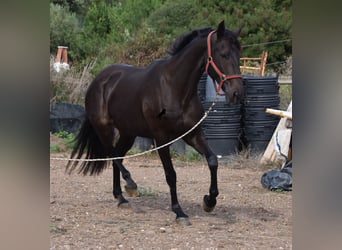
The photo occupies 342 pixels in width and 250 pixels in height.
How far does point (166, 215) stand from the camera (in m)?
5.98

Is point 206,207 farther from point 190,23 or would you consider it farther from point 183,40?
→ point 190,23

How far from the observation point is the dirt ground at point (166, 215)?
494 centimetres

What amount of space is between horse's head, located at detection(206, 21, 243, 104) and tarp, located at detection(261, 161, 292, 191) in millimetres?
2276

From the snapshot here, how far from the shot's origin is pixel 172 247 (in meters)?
4.78

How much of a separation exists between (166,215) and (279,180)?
6.00 feet

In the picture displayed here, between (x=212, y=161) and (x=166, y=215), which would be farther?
(x=166, y=215)

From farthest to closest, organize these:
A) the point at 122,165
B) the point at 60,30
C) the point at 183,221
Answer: the point at 60,30 < the point at 122,165 < the point at 183,221

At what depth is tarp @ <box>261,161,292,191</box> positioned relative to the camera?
711 cm

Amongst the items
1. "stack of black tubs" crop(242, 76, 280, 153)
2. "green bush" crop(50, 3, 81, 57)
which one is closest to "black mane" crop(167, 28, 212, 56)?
"stack of black tubs" crop(242, 76, 280, 153)

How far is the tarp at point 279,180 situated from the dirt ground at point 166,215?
10 cm

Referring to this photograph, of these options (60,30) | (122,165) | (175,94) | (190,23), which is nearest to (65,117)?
(122,165)

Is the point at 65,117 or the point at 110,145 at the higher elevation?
the point at 65,117

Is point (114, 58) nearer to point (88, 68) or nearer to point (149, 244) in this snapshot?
point (88, 68)
